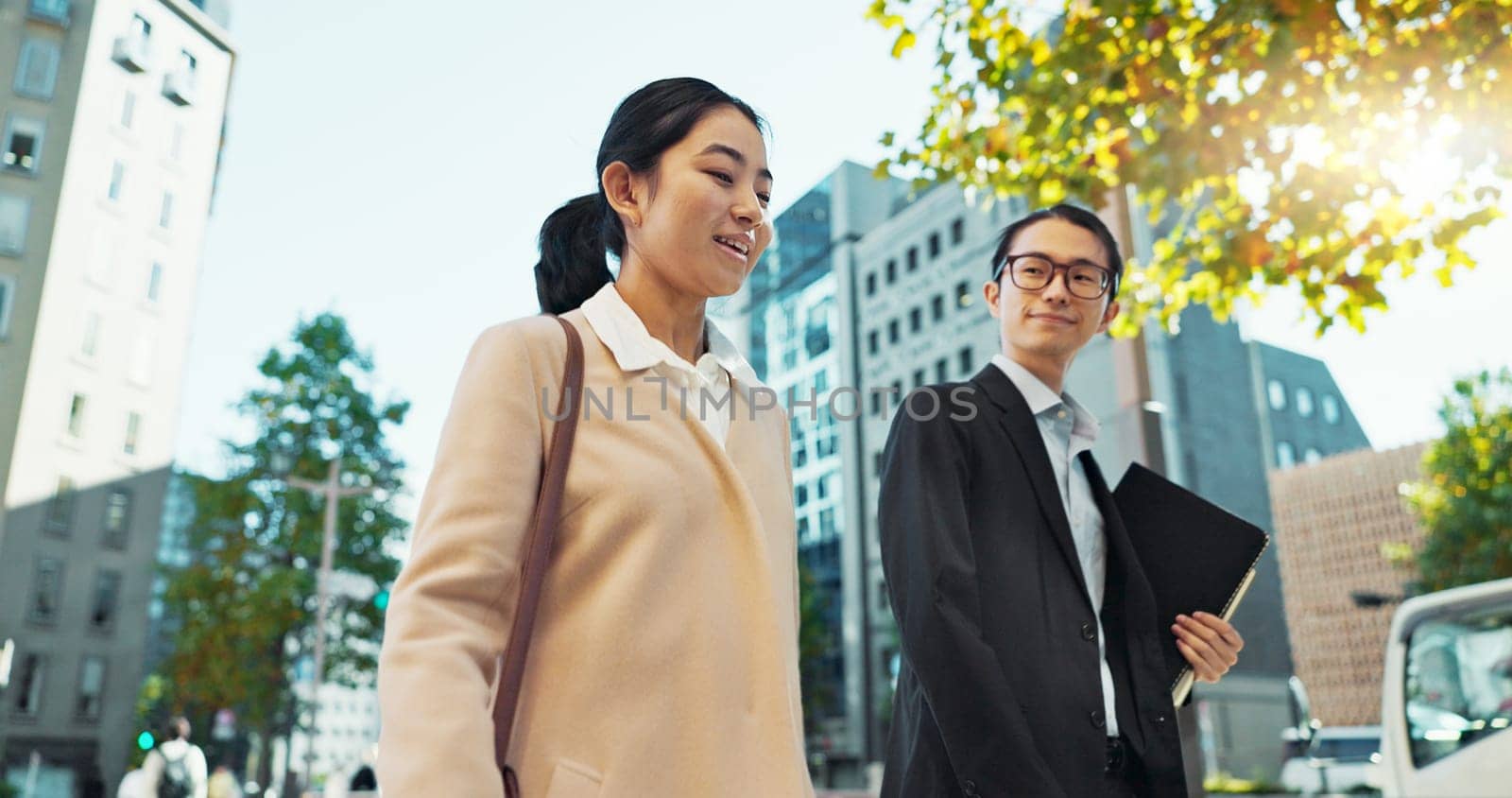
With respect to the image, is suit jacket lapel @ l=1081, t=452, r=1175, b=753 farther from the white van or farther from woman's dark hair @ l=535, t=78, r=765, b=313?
the white van

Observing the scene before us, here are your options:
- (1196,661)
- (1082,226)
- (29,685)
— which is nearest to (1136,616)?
(1196,661)

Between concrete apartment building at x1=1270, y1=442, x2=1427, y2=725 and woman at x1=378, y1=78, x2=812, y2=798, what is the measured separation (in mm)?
48249

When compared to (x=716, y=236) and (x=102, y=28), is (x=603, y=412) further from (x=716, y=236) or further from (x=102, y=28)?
(x=102, y=28)

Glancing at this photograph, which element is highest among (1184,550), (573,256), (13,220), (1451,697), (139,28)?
(139,28)

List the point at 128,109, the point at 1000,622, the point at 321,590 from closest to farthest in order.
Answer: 1. the point at 1000,622
2. the point at 321,590
3. the point at 128,109

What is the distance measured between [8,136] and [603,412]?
125ft

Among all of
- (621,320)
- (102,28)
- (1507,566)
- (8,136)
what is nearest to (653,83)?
(621,320)

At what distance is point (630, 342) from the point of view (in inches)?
70.8

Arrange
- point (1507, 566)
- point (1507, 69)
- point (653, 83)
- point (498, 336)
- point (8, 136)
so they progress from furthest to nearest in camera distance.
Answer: point (8, 136)
point (1507, 566)
point (1507, 69)
point (653, 83)
point (498, 336)

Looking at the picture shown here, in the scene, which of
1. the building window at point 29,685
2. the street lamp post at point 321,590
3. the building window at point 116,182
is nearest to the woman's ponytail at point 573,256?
the street lamp post at point 321,590

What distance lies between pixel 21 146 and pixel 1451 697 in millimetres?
37030

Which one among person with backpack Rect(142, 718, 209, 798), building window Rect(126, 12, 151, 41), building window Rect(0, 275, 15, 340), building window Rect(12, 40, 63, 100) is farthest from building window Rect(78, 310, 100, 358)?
person with backpack Rect(142, 718, 209, 798)

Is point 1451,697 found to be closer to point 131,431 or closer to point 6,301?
point 6,301

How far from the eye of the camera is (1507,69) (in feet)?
19.2
